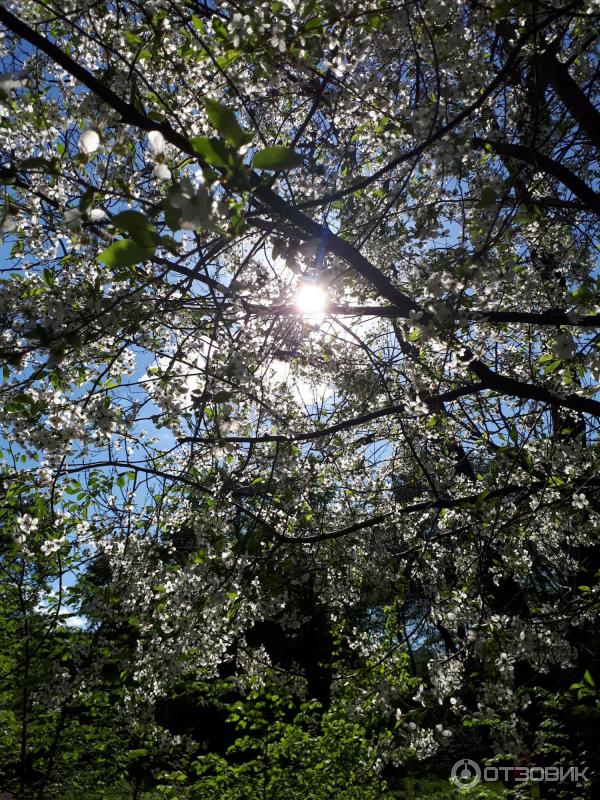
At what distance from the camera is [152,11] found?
3029 millimetres

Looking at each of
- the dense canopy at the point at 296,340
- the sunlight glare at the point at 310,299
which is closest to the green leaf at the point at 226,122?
the dense canopy at the point at 296,340

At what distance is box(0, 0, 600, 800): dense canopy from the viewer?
93.9 inches

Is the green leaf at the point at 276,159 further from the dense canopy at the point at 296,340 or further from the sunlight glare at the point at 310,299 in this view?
the sunlight glare at the point at 310,299

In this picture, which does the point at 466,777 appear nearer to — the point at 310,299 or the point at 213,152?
the point at 310,299

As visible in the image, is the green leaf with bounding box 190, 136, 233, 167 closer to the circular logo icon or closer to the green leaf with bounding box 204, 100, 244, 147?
the green leaf with bounding box 204, 100, 244, 147

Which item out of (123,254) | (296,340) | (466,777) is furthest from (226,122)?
(466,777)

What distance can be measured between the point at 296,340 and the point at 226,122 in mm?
3453

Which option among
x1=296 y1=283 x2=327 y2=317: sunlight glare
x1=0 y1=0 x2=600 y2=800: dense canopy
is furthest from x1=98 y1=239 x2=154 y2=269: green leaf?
x1=296 y1=283 x2=327 y2=317: sunlight glare

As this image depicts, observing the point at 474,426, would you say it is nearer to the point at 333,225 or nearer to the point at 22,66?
the point at 333,225

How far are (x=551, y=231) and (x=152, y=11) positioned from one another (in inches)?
135

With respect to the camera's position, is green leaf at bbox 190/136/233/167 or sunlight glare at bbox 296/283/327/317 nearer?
green leaf at bbox 190/136/233/167

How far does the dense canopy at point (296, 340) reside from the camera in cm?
238

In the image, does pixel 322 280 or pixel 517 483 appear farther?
pixel 517 483

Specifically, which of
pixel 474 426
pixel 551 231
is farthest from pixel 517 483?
pixel 551 231
